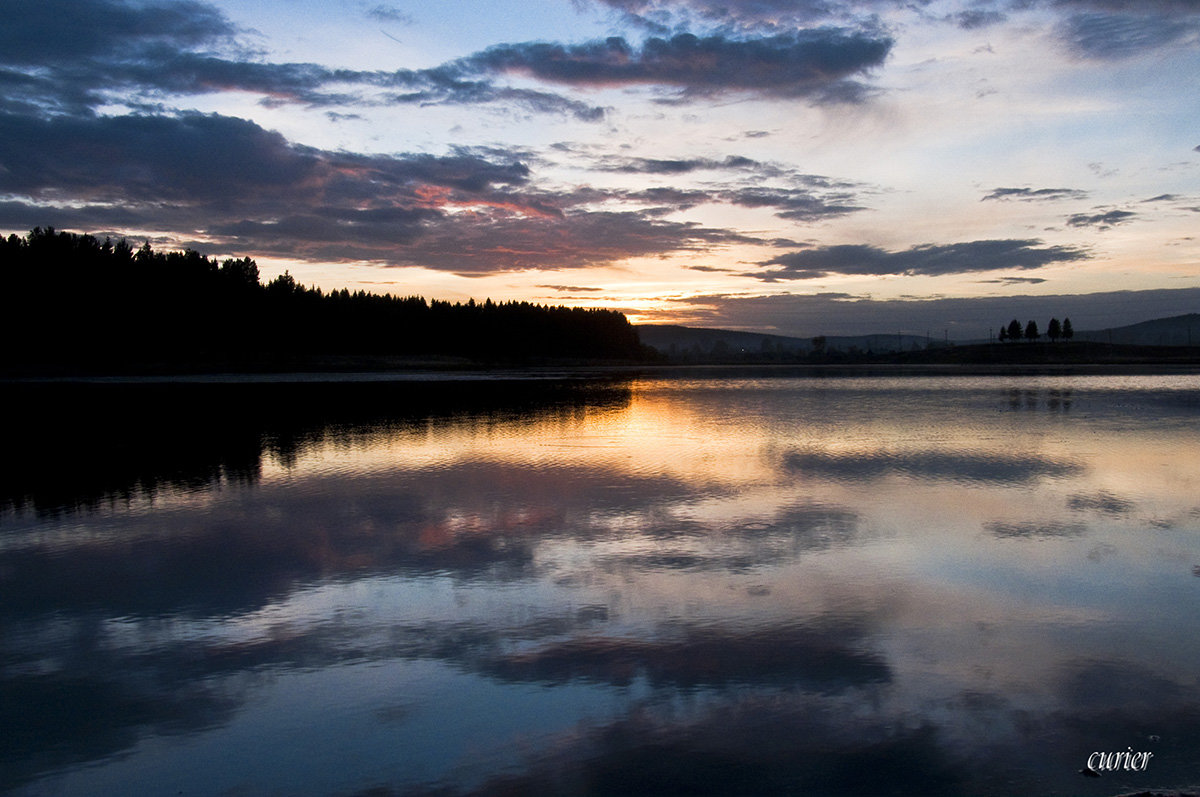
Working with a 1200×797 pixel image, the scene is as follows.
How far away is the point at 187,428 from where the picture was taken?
26.3m

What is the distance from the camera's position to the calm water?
500 centimetres

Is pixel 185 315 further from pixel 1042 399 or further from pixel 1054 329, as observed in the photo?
pixel 1054 329

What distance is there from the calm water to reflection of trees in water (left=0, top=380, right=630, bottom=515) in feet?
1.01

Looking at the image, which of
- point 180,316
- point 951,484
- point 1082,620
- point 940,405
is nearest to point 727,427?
point 951,484

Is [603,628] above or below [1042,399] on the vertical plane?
below

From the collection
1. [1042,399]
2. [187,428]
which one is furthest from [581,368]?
[187,428]

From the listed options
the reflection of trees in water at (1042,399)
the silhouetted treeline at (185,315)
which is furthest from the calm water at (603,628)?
the silhouetted treeline at (185,315)

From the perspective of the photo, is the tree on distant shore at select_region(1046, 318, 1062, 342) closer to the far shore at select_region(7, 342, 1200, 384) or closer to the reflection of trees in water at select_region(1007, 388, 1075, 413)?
the far shore at select_region(7, 342, 1200, 384)

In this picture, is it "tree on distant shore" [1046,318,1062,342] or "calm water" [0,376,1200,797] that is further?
"tree on distant shore" [1046,318,1062,342]

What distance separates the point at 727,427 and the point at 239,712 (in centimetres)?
2083

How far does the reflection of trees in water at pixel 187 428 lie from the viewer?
16.0 meters

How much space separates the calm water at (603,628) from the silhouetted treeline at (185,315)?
3210 inches

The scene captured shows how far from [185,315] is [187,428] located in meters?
82.1

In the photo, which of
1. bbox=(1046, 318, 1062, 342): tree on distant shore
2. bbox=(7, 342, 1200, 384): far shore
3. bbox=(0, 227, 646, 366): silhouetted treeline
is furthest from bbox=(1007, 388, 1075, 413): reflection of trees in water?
bbox=(1046, 318, 1062, 342): tree on distant shore
